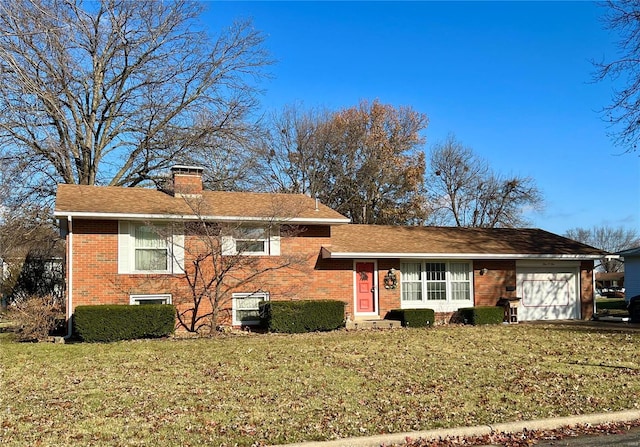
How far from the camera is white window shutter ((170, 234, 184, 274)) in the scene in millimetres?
17453

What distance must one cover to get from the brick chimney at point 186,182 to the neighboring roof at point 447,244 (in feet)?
16.1

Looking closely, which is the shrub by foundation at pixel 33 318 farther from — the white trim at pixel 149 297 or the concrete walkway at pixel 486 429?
the concrete walkway at pixel 486 429

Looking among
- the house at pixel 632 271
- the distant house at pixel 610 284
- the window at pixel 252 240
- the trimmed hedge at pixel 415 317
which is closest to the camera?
the window at pixel 252 240

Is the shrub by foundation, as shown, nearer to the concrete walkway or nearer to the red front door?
the red front door

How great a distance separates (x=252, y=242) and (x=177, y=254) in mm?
2347

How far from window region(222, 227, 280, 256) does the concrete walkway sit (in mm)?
11478

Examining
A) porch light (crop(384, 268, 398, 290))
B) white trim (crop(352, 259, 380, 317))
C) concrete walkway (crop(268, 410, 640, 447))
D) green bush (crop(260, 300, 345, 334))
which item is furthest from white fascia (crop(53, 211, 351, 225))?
concrete walkway (crop(268, 410, 640, 447))

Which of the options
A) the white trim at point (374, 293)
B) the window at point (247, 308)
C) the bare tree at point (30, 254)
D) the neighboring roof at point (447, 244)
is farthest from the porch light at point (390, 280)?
the bare tree at point (30, 254)

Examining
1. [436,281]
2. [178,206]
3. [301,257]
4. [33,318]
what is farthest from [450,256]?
[33,318]

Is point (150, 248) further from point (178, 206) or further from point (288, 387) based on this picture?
point (288, 387)

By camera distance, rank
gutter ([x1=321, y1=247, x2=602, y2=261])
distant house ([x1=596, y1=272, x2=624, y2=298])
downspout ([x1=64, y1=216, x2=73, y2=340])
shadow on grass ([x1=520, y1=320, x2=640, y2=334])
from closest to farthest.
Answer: downspout ([x1=64, y1=216, x2=73, y2=340]), shadow on grass ([x1=520, y1=320, x2=640, y2=334]), gutter ([x1=321, y1=247, x2=602, y2=261]), distant house ([x1=596, y1=272, x2=624, y2=298])

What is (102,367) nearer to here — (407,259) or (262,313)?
(262,313)

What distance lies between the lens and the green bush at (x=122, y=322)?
49.5 feet

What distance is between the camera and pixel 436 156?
4416 centimetres
